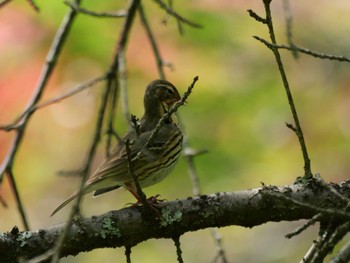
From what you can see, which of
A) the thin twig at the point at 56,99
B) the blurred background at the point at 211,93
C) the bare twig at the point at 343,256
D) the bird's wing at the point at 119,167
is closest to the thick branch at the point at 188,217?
the thin twig at the point at 56,99

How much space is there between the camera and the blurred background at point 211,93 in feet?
23.0

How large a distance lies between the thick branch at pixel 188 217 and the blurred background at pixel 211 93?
2.92 metres

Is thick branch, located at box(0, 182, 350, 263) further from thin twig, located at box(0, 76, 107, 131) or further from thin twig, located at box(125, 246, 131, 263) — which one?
thin twig, located at box(0, 76, 107, 131)

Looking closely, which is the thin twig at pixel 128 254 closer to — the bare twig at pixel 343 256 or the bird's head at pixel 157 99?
the bare twig at pixel 343 256

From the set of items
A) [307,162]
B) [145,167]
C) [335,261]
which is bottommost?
[335,261]

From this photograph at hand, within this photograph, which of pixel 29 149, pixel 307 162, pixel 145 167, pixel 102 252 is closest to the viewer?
pixel 307 162

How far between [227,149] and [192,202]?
3263 millimetres

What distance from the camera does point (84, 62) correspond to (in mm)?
7137

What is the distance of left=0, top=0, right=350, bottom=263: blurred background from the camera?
7.02 m

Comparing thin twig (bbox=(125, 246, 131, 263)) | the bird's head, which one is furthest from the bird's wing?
thin twig (bbox=(125, 246, 131, 263))

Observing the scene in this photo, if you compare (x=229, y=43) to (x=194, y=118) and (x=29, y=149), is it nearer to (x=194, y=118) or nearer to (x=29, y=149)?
(x=194, y=118)

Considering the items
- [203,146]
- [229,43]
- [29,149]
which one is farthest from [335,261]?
[29,149]

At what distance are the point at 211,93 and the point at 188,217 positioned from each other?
10.4ft

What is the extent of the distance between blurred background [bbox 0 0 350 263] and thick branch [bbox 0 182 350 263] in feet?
9.57
